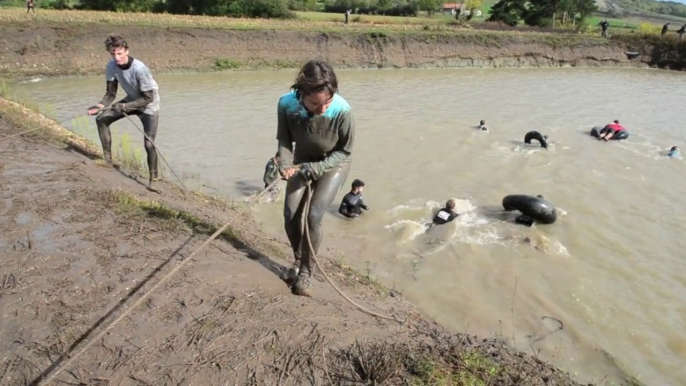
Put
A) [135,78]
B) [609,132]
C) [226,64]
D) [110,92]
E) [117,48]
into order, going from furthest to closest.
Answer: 1. [226,64]
2. [609,132]
3. [110,92]
4. [135,78]
5. [117,48]

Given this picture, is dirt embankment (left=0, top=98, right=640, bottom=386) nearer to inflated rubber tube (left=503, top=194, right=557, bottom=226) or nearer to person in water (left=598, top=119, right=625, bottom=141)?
inflated rubber tube (left=503, top=194, right=557, bottom=226)

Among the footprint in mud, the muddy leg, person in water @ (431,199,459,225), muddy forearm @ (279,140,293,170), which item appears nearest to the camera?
muddy forearm @ (279,140,293,170)

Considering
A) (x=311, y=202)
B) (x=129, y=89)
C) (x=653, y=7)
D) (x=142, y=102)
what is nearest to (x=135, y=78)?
(x=129, y=89)

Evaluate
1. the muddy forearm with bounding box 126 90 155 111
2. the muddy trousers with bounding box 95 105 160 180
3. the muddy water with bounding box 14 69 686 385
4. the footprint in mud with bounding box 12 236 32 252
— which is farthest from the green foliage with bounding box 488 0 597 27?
the footprint in mud with bounding box 12 236 32 252

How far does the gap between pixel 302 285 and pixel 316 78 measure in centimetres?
186

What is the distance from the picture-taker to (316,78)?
356 centimetres

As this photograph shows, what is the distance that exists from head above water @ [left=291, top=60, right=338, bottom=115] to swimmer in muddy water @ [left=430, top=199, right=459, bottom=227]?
468 centimetres

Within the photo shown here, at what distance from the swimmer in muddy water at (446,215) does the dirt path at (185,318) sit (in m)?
2.70

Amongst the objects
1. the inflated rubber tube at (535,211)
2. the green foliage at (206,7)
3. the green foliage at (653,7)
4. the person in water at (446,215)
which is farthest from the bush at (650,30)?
the green foliage at (653,7)

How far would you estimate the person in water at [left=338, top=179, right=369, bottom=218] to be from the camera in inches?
318

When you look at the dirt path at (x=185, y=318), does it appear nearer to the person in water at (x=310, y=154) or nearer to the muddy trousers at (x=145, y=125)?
the person in water at (x=310, y=154)

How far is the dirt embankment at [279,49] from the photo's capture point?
77.8 feet

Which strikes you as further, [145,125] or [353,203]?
[353,203]

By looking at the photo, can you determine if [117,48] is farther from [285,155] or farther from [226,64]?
[226,64]
